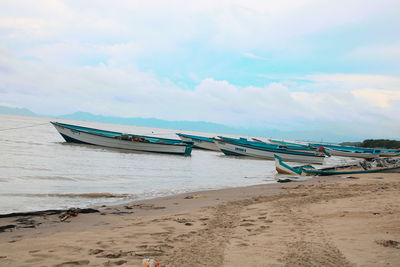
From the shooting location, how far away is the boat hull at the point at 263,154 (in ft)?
106

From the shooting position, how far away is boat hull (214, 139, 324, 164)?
32344mm

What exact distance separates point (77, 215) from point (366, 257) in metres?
5.51

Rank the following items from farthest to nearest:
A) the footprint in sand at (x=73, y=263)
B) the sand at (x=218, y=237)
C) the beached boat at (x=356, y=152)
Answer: the beached boat at (x=356, y=152) → the sand at (x=218, y=237) → the footprint in sand at (x=73, y=263)

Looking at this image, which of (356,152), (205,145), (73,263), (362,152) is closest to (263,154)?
(205,145)

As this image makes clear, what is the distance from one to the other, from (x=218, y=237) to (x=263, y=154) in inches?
1120

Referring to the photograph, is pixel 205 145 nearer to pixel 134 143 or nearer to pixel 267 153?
pixel 267 153

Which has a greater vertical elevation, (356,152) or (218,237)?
(356,152)

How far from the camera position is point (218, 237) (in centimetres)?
509

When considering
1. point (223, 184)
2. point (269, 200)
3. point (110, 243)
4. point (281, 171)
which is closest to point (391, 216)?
point (269, 200)

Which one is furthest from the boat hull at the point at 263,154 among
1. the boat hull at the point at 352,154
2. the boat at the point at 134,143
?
the boat hull at the point at 352,154

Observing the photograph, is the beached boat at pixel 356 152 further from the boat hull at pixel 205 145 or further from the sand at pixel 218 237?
the sand at pixel 218 237

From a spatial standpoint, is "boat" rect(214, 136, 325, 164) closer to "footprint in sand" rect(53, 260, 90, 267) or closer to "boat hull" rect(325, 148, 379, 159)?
"boat hull" rect(325, 148, 379, 159)

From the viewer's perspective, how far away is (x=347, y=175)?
57.9 feet

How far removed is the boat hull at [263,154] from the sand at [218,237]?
982 inches
